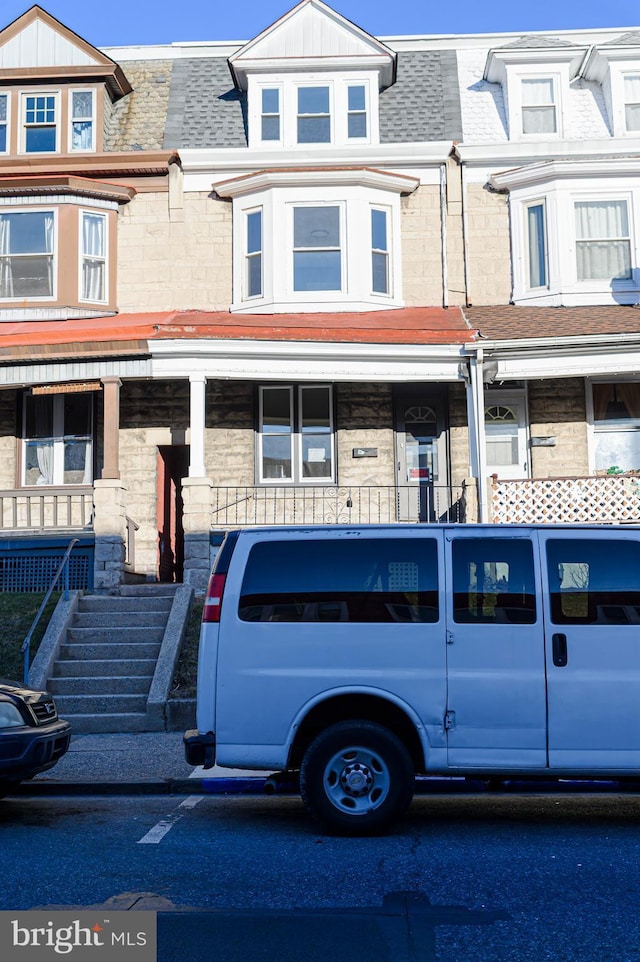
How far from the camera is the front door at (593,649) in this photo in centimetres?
672

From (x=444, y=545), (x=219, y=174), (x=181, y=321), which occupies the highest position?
(x=219, y=174)

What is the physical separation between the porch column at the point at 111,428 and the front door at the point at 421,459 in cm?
456

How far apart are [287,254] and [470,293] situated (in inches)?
124

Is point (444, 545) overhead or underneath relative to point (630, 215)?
underneath

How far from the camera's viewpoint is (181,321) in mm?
15305

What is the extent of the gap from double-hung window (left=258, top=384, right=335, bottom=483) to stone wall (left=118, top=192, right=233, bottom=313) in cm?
194

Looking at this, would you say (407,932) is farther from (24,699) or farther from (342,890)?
(24,699)

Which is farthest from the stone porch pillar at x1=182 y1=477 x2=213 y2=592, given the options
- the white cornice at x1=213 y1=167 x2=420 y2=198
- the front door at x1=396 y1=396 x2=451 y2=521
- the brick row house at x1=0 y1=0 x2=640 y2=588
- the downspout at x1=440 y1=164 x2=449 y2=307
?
the white cornice at x1=213 y1=167 x2=420 y2=198

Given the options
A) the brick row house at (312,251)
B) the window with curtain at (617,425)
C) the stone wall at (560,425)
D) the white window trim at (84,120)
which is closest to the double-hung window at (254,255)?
the brick row house at (312,251)

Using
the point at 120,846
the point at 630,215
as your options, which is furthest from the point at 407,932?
the point at 630,215

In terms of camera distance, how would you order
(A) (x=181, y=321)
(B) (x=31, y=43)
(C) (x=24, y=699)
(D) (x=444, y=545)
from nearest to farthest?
(D) (x=444, y=545) → (C) (x=24, y=699) → (A) (x=181, y=321) → (B) (x=31, y=43)

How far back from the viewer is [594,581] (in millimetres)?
6973

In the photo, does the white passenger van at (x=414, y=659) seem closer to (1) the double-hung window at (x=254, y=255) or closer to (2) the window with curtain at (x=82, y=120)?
(1) the double-hung window at (x=254, y=255)

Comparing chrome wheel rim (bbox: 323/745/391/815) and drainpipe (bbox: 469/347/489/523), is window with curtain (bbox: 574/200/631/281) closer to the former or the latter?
drainpipe (bbox: 469/347/489/523)
